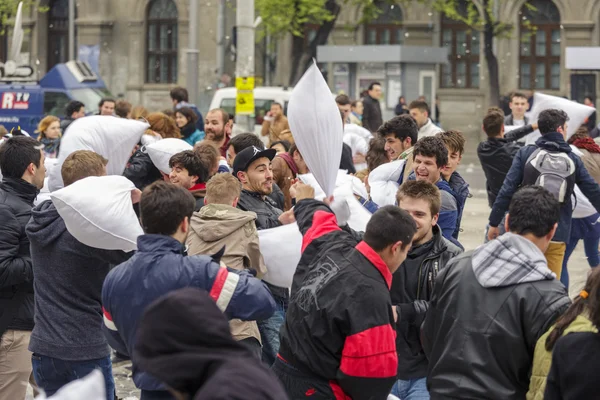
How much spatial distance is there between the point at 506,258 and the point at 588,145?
6.14 metres

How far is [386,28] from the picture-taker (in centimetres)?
3659

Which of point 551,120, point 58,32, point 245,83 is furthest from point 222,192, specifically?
point 58,32

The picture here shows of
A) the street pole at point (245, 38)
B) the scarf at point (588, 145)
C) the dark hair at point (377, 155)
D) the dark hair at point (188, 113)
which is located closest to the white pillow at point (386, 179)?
the dark hair at point (377, 155)

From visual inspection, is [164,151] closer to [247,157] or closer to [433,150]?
[247,157]

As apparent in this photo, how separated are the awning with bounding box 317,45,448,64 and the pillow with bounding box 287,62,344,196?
76.6 feet

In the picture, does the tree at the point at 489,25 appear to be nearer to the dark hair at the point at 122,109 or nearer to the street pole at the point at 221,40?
the street pole at the point at 221,40

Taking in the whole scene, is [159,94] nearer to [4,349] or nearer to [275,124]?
[275,124]

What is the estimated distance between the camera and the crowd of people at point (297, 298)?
12.1ft

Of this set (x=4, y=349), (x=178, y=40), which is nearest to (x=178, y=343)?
(x=4, y=349)

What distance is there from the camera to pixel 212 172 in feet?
25.7

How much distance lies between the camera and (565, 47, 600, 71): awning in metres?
23.5

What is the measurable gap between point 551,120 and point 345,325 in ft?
15.3

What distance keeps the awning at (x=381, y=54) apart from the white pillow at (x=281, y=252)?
74.7 feet

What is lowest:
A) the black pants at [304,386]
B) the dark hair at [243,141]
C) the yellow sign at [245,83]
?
the black pants at [304,386]
